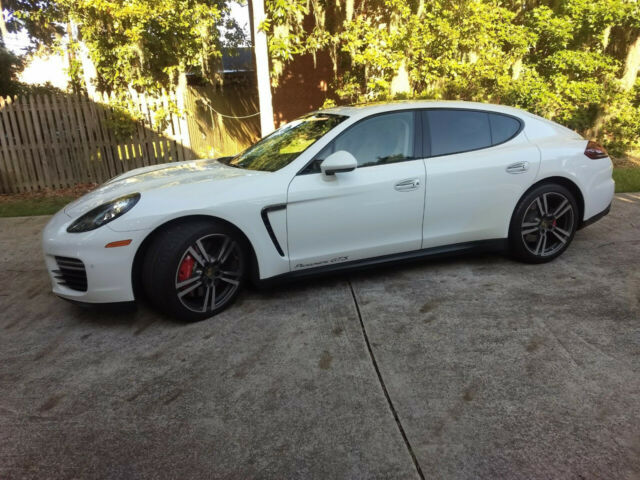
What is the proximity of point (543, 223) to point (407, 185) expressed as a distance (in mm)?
1459

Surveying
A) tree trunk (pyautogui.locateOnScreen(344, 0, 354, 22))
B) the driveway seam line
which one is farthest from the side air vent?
tree trunk (pyautogui.locateOnScreen(344, 0, 354, 22))

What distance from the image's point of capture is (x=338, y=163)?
3.54m

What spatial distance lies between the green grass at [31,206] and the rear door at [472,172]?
5.82m

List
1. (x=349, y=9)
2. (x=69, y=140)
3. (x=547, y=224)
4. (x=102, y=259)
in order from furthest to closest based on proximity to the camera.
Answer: (x=349, y=9) → (x=69, y=140) → (x=547, y=224) → (x=102, y=259)

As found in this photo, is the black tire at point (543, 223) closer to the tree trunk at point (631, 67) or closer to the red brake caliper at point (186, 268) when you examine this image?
the red brake caliper at point (186, 268)

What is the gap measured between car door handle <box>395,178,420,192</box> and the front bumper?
6.25 feet

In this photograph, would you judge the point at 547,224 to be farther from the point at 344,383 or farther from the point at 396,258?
the point at 344,383

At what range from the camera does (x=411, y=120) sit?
4.06 meters

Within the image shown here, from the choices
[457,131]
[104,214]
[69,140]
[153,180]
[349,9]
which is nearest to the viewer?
[104,214]

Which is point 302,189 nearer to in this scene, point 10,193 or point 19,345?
point 19,345

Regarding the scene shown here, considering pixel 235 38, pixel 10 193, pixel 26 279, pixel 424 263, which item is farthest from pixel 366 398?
pixel 235 38

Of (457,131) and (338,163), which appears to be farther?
(457,131)

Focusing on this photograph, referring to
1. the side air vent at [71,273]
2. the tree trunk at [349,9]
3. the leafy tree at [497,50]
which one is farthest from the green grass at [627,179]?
the side air vent at [71,273]

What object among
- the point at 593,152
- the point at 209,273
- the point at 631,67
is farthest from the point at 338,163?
the point at 631,67
